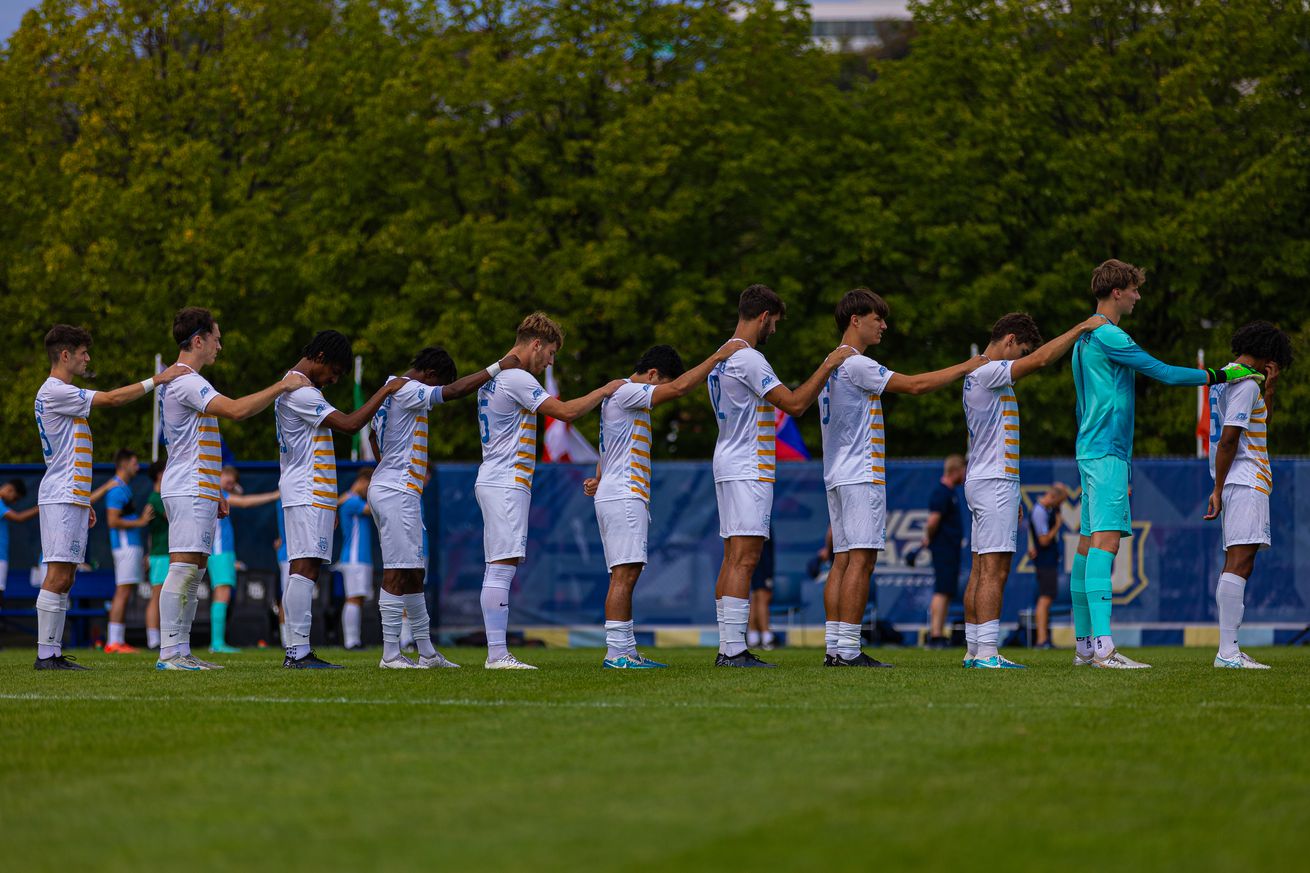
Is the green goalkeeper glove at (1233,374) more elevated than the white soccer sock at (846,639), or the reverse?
the green goalkeeper glove at (1233,374)

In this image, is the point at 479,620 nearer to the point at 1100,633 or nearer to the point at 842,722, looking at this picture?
the point at 1100,633

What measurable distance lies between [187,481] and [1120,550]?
47.9 feet

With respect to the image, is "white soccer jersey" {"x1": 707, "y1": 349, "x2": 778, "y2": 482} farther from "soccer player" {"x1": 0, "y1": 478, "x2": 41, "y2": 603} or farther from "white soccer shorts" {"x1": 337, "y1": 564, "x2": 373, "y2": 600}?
"soccer player" {"x1": 0, "y1": 478, "x2": 41, "y2": 603}

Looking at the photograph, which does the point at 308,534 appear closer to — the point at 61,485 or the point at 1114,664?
the point at 61,485

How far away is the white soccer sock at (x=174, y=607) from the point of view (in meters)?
13.4

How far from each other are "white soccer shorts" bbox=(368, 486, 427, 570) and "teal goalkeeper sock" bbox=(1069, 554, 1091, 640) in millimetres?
4797

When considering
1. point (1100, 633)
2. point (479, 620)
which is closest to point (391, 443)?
point (1100, 633)

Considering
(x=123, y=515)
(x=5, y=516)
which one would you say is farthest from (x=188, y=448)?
(x=5, y=516)

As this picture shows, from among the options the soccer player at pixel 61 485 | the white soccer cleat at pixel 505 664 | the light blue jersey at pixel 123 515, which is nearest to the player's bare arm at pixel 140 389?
the soccer player at pixel 61 485

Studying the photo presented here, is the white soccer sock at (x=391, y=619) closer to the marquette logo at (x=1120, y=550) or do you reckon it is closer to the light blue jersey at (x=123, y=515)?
the light blue jersey at (x=123, y=515)


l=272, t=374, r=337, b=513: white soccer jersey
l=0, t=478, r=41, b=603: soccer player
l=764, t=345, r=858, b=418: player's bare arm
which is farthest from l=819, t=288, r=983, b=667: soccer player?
l=0, t=478, r=41, b=603: soccer player

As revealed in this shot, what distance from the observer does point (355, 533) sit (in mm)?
23094

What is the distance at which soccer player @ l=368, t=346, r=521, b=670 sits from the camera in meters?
13.1

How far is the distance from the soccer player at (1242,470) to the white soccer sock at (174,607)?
770 centimetres
